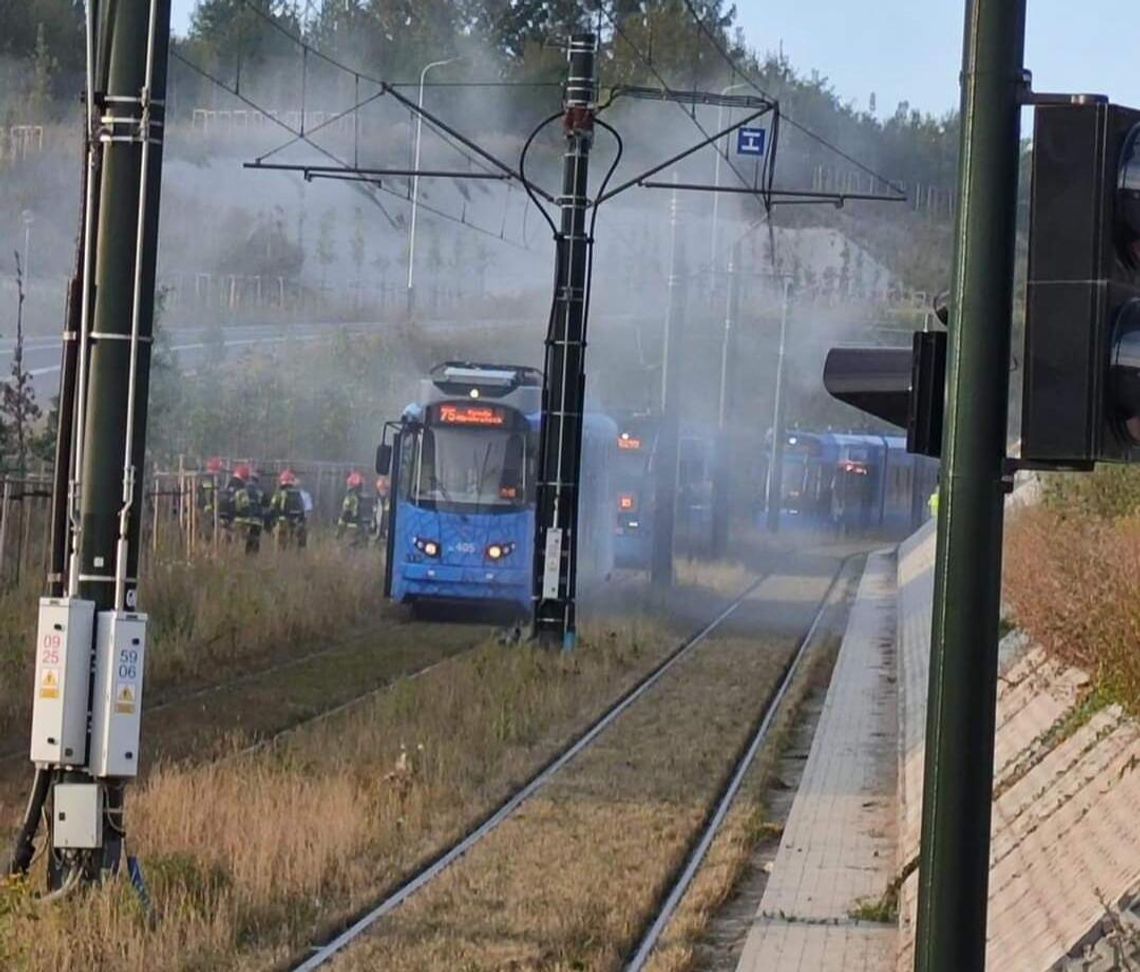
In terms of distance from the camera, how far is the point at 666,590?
37656mm

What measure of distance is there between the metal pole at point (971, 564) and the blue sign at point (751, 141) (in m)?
24.5

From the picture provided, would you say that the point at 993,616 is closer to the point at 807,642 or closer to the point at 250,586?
the point at 250,586

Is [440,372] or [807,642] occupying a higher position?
[440,372]

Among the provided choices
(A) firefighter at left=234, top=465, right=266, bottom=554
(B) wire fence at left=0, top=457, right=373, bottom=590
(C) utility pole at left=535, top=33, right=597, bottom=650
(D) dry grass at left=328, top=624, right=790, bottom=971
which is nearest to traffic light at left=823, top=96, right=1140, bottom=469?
(D) dry grass at left=328, top=624, right=790, bottom=971

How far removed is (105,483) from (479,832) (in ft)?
13.3

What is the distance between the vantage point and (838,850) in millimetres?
14102

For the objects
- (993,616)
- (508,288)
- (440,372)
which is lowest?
(993,616)

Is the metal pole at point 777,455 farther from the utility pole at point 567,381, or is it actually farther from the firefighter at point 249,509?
the utility pole at point 567,381

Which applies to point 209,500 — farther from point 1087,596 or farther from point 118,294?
point 118,294

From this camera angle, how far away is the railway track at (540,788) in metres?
10.9

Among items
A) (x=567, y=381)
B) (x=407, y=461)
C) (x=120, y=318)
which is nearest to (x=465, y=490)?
(x=407, y=461)

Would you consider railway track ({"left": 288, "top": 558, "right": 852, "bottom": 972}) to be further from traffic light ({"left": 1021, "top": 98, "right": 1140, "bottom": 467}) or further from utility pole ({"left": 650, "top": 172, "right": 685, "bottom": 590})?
utility pole ({"left": 650, "top": 172, "right": 685, "bottom": 590})

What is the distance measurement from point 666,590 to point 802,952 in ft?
87.1

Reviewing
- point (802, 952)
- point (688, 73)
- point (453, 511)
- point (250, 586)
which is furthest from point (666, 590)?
point (688, 73)
